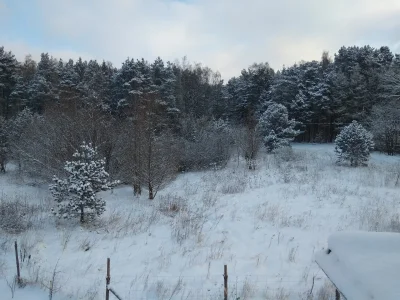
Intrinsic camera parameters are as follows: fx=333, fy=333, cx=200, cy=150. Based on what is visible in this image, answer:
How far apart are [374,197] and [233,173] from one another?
8.77 m

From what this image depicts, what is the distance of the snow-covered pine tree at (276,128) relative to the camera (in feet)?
93.8

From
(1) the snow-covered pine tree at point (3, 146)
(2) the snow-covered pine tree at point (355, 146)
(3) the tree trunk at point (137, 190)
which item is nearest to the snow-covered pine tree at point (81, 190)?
(3) the tree trunk at point (137, 190)

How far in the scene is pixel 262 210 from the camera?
12.1 m

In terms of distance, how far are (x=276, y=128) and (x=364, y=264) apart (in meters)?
26.6

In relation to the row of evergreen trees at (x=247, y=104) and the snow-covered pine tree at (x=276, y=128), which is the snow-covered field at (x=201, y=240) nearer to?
the snow-covered pine tree at (x=276, y=128)

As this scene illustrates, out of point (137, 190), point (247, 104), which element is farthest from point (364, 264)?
point (247, 104)

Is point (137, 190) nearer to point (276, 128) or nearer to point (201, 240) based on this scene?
point (201, 240)

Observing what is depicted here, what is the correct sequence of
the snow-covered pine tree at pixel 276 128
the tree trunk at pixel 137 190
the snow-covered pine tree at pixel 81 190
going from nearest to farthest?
1. the snow-covered pine tree at pixel 81 190
2. the tree trunk at pixel 137 190
3. the snow-covered pine tree at pixel 276 128

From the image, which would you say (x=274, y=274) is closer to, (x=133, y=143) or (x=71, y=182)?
(x=71, y=182)

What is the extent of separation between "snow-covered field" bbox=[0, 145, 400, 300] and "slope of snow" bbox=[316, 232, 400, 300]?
3094 mm

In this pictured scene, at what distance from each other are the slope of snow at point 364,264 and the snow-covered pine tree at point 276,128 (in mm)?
24995

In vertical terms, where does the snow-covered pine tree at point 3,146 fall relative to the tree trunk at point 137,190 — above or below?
above

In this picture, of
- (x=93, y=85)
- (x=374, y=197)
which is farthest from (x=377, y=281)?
(x=93, y=85)

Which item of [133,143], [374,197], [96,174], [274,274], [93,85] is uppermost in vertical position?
[93,85]
